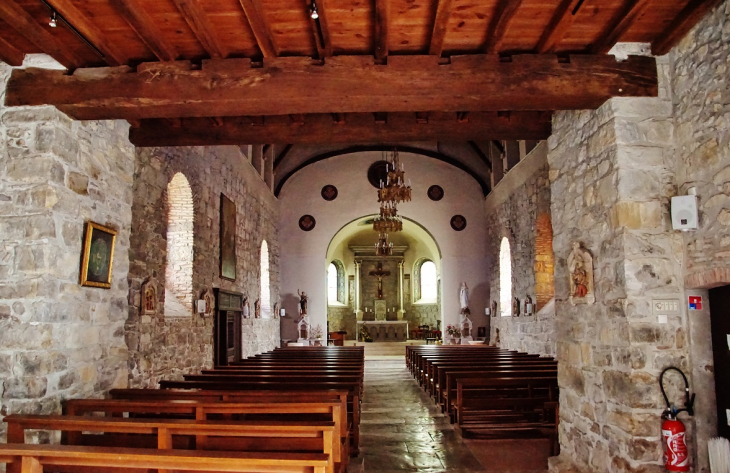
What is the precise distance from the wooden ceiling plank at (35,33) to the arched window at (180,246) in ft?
14.3

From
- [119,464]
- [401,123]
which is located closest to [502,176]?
[401,123]

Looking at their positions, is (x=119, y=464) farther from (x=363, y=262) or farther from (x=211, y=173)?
(x=363, y=262)

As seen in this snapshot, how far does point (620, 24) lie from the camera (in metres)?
4.39

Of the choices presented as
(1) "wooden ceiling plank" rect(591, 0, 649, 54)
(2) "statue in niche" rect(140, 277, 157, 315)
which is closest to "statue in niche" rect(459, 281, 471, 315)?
(2) "statue in niche" rect(140, 277, 157, 315)

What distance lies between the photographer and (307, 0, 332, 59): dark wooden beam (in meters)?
4.03

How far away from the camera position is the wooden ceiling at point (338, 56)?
14.0ft

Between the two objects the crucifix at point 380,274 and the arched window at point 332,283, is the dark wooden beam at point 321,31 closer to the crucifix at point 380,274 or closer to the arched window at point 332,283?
the arched window at point 332,283

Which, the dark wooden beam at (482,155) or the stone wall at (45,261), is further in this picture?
the dark wooden beam at (482,155)

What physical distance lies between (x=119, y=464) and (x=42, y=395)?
2054 millimetres

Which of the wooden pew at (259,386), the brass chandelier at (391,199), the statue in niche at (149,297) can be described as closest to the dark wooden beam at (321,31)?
the wooden pew at (259,386)

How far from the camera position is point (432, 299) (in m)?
24.9

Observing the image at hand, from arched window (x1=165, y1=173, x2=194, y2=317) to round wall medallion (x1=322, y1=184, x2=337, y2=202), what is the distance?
9.63 m

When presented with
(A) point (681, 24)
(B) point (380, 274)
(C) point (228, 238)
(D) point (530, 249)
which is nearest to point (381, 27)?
(A) point (681, 24)

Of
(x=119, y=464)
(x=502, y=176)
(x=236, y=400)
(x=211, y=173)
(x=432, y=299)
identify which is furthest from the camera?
(x=432, y=299)
